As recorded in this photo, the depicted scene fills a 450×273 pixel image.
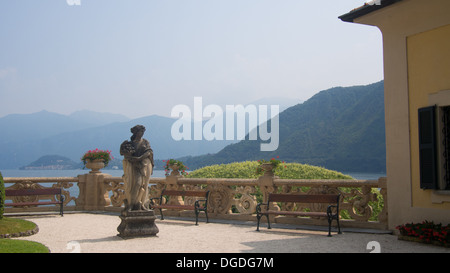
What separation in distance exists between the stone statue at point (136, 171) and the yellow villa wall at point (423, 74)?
252 inches

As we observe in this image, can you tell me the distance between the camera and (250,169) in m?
19.5

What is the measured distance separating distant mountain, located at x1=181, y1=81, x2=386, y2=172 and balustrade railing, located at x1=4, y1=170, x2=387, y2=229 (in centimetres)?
3574

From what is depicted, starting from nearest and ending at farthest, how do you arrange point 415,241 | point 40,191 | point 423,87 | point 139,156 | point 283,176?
point 415,241 < point 423,87 < point 139,156 < point 40,191 < point 283,176

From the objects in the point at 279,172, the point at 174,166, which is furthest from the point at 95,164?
the point at 279,172

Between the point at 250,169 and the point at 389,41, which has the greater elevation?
the point at 389,41

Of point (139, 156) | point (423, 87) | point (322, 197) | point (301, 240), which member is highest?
point (423, 87)

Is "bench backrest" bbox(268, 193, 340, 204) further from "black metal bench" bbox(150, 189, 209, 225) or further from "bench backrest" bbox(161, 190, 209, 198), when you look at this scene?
"bench backrest" bbox(161, 190, 209, 198)

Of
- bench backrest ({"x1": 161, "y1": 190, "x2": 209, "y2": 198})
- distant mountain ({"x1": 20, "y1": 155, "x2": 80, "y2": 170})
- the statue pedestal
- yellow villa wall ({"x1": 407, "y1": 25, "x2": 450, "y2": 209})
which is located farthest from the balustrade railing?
distant mountain ({"x1": 20, "y1": 155, "x2": 80, "y2": 170})

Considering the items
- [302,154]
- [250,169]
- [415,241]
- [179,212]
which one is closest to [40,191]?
[179,212]

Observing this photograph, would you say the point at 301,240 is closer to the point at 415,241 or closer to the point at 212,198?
the point at 415,241

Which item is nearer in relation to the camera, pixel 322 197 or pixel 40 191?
pixel 322 197

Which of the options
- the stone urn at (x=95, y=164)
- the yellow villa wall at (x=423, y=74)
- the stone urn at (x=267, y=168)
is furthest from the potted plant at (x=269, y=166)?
the stone urn at (x=95, y=164)

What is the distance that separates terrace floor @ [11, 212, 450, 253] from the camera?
8.76 meters

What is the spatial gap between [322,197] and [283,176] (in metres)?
8.12
